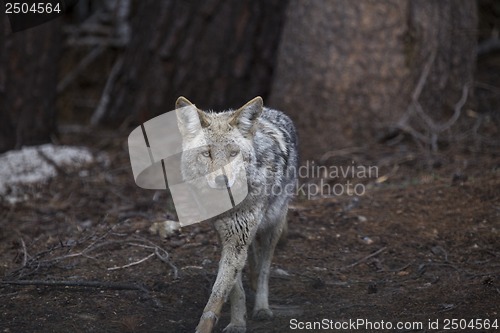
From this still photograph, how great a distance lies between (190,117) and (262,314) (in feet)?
5.63

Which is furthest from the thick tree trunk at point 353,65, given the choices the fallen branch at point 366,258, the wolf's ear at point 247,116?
the wolf's ear at point 247,116

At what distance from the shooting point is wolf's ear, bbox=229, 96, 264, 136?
5609mm

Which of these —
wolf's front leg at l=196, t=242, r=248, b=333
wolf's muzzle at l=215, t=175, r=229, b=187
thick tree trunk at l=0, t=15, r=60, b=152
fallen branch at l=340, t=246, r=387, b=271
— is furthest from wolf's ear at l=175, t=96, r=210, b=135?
thick tree trunk at l=0, t=15, r=60, b=152

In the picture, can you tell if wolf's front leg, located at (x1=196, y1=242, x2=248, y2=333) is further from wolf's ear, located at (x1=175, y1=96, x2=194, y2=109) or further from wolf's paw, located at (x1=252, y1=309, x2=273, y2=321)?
wolf's ear, located at (x1=175, y1=96, x2=194, y2=109)

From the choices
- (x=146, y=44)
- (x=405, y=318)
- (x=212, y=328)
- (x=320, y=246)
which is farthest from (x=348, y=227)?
(x=146, y=44)

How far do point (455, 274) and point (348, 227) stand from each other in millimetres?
1446

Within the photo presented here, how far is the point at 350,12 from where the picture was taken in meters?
9.74

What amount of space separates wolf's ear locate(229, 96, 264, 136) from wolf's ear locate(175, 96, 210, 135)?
0.22 meters

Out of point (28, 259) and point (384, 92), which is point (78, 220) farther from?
point (384, 92)

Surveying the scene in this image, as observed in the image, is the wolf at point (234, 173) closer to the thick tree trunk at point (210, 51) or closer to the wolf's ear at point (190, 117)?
the wolf's ear at point (190, 117)

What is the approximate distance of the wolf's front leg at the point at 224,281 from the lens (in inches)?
213

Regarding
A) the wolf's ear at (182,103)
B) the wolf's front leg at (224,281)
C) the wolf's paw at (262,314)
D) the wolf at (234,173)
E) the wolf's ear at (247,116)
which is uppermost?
the wolf's ear at (182,103)

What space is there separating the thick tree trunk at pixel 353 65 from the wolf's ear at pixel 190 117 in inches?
170

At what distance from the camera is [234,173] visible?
17.7ft
